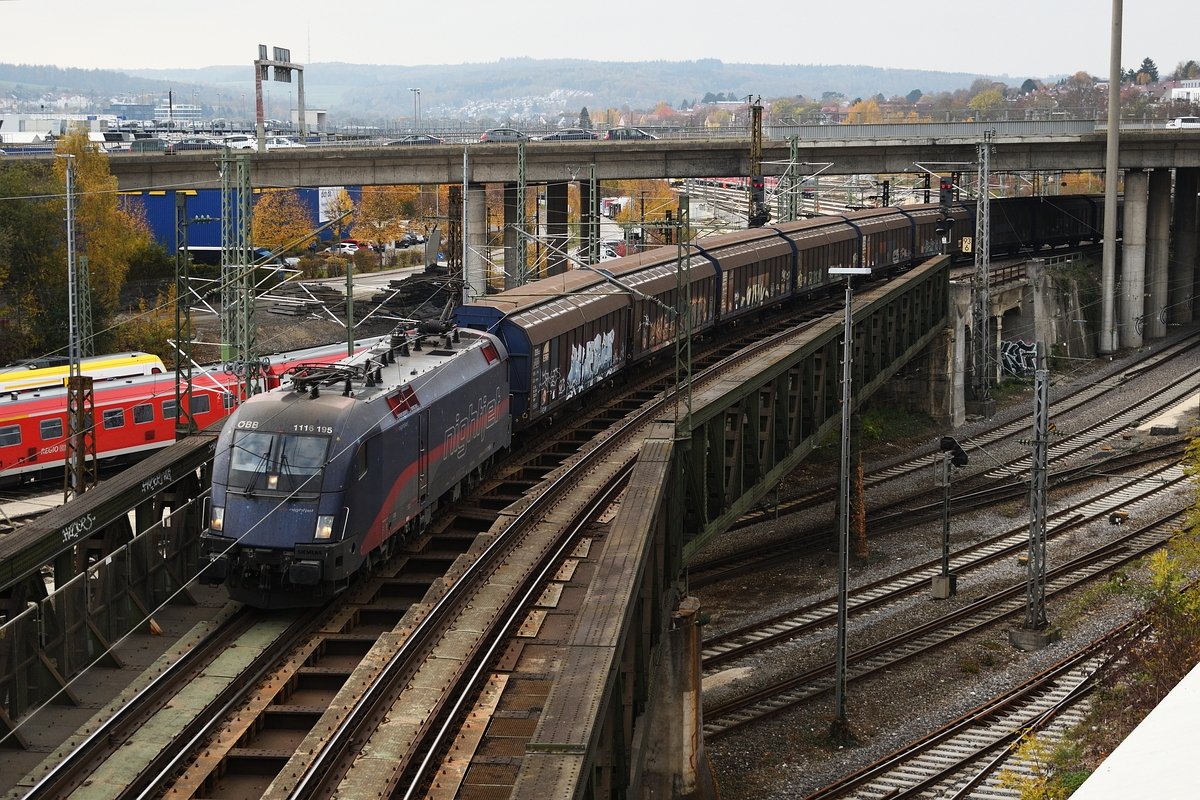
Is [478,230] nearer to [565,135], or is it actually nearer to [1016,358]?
[565,135]

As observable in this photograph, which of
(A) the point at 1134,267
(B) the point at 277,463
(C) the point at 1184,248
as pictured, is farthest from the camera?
(C) the point at 1184,248

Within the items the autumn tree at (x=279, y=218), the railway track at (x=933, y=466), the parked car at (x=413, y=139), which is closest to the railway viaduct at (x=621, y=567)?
the railway track at (x=933, y=466)

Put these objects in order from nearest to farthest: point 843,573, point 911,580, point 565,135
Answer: point 843,573 → point 911,580 → point 565,135

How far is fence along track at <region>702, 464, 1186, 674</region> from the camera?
34.6 metres

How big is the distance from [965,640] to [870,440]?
25025 millimetres

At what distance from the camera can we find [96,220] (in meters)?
63.8

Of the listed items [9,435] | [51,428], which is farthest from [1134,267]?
[9,435]

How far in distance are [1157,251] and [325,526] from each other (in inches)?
2966

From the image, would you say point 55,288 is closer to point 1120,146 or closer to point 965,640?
point 965,640

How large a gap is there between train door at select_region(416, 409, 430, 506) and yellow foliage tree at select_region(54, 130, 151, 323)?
43.7 metres

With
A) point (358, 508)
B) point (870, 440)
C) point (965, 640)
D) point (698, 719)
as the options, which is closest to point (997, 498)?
point (870, 440)

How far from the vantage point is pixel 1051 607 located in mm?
37656

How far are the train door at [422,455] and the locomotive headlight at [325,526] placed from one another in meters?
2.89

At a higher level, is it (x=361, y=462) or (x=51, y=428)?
(x=361, y=462)
